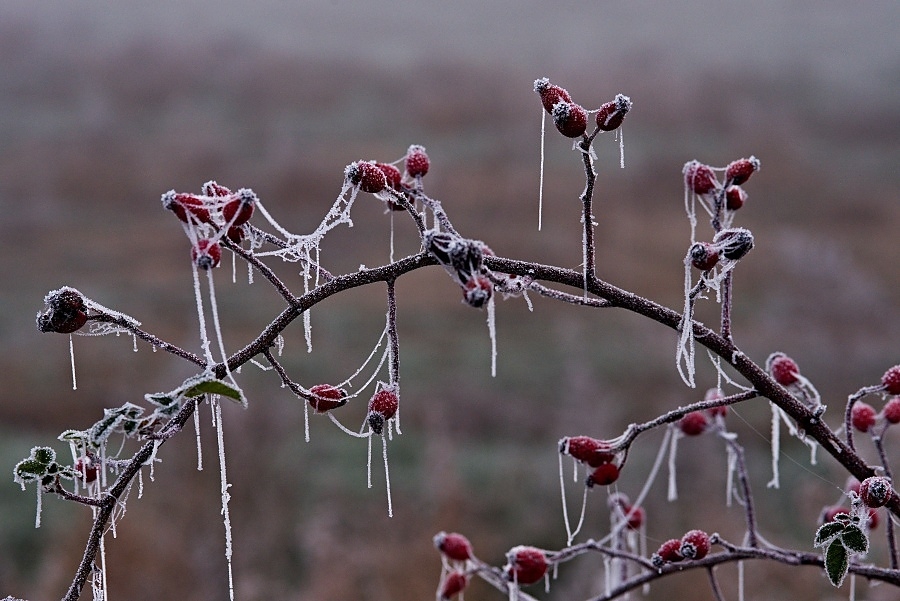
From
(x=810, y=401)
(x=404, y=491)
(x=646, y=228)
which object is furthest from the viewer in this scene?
(x=646, y=228)

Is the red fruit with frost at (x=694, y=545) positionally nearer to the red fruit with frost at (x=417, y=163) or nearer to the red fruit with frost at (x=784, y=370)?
the red fruit with frost at (x=784, y=370)

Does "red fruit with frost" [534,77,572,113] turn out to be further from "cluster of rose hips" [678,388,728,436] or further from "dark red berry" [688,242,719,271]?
"cluster of rose hips" [678,388,728,436]

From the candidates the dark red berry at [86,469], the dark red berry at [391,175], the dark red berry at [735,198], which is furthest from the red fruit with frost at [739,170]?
the dark red berry at [86,469]

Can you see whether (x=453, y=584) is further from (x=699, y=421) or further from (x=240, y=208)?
(x=240, y=208)

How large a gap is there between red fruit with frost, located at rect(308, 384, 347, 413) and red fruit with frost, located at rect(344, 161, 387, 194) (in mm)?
112

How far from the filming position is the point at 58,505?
3.22 m

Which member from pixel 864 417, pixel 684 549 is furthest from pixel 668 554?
pixel 864 417

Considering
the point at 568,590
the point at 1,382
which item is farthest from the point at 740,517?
the point at 1,382

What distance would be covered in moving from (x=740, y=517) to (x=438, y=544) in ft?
8.69

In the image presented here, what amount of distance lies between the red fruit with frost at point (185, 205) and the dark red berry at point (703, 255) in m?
0.25

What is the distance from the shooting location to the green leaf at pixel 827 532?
0.44m

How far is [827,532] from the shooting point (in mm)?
447

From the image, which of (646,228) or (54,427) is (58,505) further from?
(646,228)

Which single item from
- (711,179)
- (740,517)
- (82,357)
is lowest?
(740,517)
